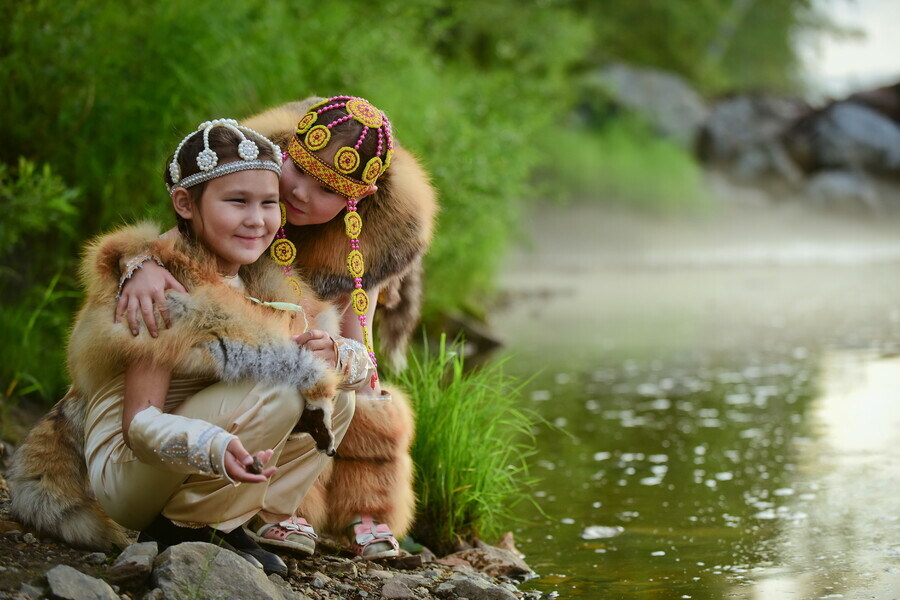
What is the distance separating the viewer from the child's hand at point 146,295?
2.63 m

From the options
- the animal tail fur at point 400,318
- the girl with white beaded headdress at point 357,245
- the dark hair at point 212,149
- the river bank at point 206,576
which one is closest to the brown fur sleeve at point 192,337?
the dark hair at point 212,149

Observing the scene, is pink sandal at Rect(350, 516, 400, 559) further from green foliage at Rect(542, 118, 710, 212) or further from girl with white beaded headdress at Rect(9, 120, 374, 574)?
green foliage at Rect(542, 118, 710, 212)

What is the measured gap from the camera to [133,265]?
2.73 m

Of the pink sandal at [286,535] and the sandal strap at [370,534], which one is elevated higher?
the sandal strap at [370,534]

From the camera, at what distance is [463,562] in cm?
350

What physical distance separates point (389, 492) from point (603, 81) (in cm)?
1751

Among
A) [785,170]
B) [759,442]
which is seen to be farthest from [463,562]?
[785,170]

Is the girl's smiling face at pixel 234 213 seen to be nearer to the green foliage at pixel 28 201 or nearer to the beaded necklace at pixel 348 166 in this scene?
the beaded necklace at pixel 348 166

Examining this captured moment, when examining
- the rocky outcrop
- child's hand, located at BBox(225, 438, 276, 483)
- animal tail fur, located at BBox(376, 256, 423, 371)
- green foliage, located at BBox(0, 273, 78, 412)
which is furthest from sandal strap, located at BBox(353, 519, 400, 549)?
the rocky outcrop

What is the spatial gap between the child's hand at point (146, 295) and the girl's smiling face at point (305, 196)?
608mm

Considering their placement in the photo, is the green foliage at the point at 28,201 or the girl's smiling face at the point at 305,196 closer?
the girl's smiling face at the point at 305,196

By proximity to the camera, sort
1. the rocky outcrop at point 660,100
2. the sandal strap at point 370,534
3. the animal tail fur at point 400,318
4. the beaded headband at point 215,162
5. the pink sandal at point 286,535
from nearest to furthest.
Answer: the beaded headband at point 215,162
the pink sandal at point 286,535
the sandal strap at point 370,534
the animal tail fur at point 400,318
the rocky outcrop at point 660,100

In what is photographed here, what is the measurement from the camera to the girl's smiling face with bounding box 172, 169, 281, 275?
112 inches

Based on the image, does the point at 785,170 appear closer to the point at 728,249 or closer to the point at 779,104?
the point at 779,104
